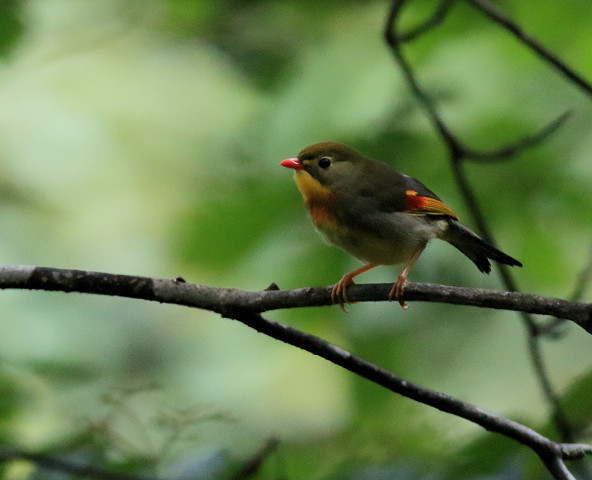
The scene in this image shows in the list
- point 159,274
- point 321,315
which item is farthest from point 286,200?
point 159,274

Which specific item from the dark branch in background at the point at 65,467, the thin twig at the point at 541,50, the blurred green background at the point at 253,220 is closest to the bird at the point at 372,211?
the blurred green background at the point at 253,220

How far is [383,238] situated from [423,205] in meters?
0.29

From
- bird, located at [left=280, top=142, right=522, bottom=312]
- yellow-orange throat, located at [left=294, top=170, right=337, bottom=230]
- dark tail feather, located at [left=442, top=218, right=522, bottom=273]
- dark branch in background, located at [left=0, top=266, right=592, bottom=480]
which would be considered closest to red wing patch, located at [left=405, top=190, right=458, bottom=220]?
bird, located at [left=280, top=142, right=522, bottom=312]

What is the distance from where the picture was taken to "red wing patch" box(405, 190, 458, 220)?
147 inches

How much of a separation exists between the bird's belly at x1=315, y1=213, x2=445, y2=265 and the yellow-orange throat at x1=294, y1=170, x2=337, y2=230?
24 mm

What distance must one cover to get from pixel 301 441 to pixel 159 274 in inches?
75.2

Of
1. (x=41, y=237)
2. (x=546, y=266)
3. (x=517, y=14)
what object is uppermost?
(x=41, y=237)

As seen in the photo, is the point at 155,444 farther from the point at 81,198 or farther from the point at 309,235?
the point at 81,198

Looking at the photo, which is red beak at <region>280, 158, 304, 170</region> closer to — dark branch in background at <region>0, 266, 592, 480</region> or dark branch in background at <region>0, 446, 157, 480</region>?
dark branch in background at <region>0, 266, 592, 480</region>

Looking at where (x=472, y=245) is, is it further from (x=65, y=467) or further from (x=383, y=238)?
(x=65, y=467)

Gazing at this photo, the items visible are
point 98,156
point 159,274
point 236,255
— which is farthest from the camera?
point 98,156

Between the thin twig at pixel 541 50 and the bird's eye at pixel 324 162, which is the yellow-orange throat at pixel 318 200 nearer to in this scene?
the bird's eye at pixel 324 162

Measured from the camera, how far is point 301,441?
4.58 meters

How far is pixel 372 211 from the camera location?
364cm
